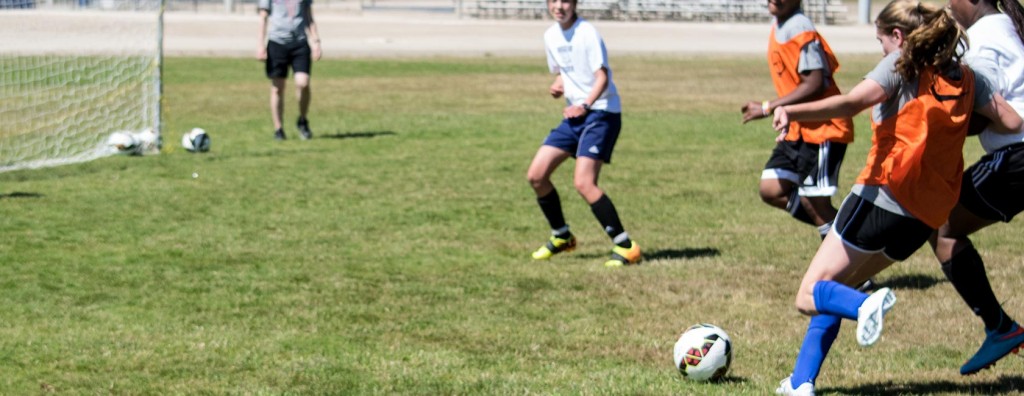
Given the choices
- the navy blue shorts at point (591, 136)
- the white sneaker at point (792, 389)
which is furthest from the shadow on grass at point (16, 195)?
the white sneaker at point (792, 389)

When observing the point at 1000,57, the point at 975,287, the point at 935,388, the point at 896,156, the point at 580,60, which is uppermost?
the point at 1000,57

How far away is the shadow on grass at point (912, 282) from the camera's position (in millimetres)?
8125

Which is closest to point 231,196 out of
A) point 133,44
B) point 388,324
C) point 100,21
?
point 388,324

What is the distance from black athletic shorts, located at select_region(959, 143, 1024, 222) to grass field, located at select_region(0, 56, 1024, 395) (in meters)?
0.79

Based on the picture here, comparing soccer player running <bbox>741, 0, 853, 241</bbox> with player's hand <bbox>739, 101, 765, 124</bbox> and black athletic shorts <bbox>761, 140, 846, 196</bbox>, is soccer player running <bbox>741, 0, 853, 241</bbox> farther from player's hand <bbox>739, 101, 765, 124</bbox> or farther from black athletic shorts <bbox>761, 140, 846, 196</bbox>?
player's hand <bbox>739, 101, 765, 124</bbox>

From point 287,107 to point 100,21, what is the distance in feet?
13.5

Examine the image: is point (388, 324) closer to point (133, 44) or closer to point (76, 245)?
point (76, 245)

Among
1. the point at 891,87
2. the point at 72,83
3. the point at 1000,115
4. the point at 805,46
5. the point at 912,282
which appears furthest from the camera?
the point at 72,83

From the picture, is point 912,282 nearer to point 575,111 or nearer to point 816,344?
point 575,111

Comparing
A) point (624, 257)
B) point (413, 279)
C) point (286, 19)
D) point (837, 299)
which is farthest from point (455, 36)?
point (837, 299)

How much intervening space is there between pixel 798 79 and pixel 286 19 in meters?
9.28

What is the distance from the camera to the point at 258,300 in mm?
7629

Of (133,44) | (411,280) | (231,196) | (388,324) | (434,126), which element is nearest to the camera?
(388,324)

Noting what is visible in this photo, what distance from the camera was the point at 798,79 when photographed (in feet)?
25.5
